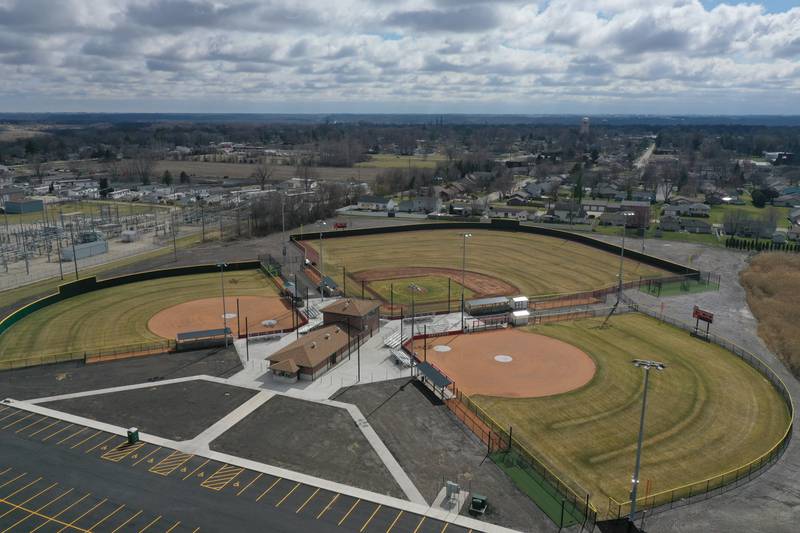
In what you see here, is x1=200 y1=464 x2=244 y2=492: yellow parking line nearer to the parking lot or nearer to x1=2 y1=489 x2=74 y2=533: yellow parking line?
the parking lot


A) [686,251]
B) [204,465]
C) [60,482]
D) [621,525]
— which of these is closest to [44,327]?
[60,482]

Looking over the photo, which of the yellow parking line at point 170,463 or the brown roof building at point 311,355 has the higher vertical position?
the brown roof building at point 311,355

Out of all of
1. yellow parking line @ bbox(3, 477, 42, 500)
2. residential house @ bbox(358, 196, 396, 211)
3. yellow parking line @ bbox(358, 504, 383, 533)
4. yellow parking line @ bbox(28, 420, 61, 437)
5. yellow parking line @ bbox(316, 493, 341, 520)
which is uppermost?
residential house @ bbox(358, 196, 396, 211)

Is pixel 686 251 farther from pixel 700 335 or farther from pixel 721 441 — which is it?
pixel 721 441

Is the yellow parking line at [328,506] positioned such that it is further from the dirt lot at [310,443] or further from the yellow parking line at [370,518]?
the yellow parking line at [370,518]

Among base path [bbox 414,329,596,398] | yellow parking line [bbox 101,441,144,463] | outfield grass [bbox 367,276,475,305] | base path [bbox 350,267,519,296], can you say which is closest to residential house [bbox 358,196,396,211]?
base path [bbox 350,267,519,296]

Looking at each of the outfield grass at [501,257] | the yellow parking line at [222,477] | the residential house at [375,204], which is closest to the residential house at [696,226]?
the outfield grass at [501,257]

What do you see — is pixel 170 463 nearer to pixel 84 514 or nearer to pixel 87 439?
pixel 84 514

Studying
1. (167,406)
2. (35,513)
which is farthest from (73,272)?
(35,513)
